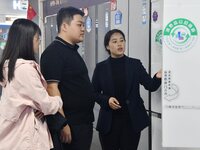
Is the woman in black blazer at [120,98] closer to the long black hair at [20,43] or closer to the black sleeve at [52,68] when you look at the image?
the black sleeve at [52,68]

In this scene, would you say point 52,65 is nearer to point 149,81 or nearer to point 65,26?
point 65,26

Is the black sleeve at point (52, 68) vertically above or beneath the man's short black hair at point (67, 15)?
beneath

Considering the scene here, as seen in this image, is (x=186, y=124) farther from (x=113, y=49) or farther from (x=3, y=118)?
(x=3, y=118)

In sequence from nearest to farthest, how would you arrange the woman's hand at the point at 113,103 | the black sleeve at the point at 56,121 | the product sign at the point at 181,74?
the black sleeve at the point at 56,121 → the product sign at the point at 181,74 → the woman's hand at the point at 113,103

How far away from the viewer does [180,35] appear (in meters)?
2.17

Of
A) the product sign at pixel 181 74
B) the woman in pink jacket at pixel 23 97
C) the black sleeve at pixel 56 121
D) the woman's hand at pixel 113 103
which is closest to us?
the woman in pink jacket at pixel 23 97

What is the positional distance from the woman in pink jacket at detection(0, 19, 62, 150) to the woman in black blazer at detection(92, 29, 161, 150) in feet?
2.47

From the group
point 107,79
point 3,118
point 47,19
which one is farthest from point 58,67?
point 47,19

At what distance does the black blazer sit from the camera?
2.55 meters

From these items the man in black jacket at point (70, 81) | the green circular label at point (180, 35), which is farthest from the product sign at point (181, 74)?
the man in black jacket at point (70, 81)

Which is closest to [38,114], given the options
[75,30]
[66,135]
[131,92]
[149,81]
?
[66,135]

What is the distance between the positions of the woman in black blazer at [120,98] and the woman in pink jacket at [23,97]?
75cm

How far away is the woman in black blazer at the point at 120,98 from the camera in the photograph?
2559 millimetres

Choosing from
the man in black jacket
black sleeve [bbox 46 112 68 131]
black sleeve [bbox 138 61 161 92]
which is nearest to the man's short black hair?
the man in black jacket
